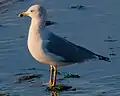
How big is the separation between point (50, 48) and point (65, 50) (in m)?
0.27

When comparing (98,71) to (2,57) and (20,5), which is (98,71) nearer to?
(2,57)

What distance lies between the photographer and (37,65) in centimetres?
979

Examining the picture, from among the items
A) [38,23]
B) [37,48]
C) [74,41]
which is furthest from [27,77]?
[74,41]

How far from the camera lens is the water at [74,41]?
8633mm

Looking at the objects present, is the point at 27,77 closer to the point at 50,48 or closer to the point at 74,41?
the point at 50,48

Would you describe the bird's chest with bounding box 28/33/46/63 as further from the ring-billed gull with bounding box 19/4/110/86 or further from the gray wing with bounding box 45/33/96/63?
the gray wing with bounding box 45/33/96/63

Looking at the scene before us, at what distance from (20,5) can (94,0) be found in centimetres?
176

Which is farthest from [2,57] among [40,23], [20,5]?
[20,5]

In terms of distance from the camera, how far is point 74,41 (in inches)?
432

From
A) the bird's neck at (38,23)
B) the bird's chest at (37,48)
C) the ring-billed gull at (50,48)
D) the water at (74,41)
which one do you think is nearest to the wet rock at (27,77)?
the water at (74,41)

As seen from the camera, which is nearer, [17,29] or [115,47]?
[115,47]

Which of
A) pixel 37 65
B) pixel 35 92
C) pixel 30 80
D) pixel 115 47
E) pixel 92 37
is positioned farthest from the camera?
pixel 92 37

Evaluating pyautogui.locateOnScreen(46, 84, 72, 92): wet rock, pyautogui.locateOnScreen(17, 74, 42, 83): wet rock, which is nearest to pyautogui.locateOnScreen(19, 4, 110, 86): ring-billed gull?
pyautogui.locateOnScreen(46, 84, 72, 92): wet rock

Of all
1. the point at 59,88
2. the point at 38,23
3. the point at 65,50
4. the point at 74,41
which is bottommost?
the point at 59,88
